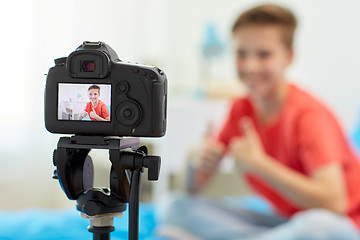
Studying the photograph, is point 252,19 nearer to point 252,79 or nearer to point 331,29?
point 252,79

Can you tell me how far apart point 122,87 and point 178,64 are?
1.65 metres

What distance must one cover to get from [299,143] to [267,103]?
0.19 meters

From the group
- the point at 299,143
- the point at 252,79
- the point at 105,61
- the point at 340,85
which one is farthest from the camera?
the point at 340,85

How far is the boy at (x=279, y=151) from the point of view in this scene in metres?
1.30

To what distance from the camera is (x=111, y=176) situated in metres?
0.49

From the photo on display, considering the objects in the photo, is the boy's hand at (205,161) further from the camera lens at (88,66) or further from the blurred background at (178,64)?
the camera lens at (88,66)

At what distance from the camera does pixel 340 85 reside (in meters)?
1.99

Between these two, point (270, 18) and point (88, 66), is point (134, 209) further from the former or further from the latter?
point (270, 18)

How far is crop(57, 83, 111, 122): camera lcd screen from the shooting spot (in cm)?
45

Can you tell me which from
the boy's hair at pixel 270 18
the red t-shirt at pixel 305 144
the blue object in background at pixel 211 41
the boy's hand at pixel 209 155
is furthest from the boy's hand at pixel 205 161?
the blue object in background at pixel 211 41

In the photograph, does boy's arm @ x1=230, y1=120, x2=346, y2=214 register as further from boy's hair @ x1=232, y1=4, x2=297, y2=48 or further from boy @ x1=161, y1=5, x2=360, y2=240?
boy's hair @ x1=232, y1=4, x2=297, y2=48

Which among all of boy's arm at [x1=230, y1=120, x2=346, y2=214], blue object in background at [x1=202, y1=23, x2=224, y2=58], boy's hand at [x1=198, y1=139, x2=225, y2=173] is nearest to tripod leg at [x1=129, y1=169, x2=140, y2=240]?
boy's arm at [x1=230, y1=120, x2=346, y2=214]

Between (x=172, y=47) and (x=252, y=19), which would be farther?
(x=172, y=47)

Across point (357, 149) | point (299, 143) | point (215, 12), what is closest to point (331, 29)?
point (215, 12)
